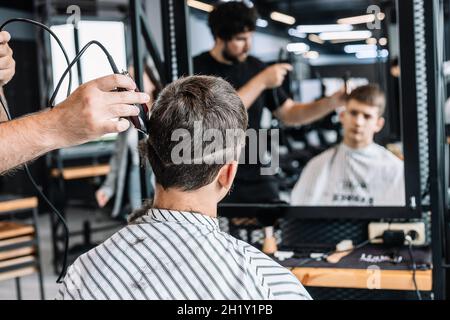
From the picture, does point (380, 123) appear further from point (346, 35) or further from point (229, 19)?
point (229, 19)

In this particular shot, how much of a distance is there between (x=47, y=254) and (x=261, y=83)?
385 centimetres

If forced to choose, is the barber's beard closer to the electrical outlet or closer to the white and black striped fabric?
the electrical outlet

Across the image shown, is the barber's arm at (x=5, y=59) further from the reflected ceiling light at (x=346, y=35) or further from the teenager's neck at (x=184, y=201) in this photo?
the reflected ceiling light at (x=346, y=35)

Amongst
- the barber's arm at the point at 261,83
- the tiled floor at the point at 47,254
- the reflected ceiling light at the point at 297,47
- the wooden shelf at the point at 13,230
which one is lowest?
the tiled floor at the point at 47,254

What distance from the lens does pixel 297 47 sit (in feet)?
8.07

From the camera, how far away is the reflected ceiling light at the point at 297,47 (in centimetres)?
243

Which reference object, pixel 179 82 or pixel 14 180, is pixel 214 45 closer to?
pixel 179 82

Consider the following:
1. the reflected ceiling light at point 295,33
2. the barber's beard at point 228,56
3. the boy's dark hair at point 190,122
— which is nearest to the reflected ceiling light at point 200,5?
the barber's beard at point 228,56

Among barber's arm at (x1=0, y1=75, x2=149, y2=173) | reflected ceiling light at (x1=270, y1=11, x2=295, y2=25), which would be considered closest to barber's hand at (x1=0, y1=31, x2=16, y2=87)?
barber's arm at (x1=0, y1=75, x2=149, y2=173)

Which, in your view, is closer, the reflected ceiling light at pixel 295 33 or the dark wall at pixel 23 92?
the reflected ceiling light at pixel 295 33

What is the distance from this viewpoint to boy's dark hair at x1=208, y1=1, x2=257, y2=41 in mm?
2264

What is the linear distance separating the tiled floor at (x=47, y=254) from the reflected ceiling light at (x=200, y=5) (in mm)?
2591

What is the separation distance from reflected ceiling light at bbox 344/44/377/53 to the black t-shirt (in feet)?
0.98

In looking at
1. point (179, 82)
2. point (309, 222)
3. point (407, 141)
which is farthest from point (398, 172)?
point (179, 82)
